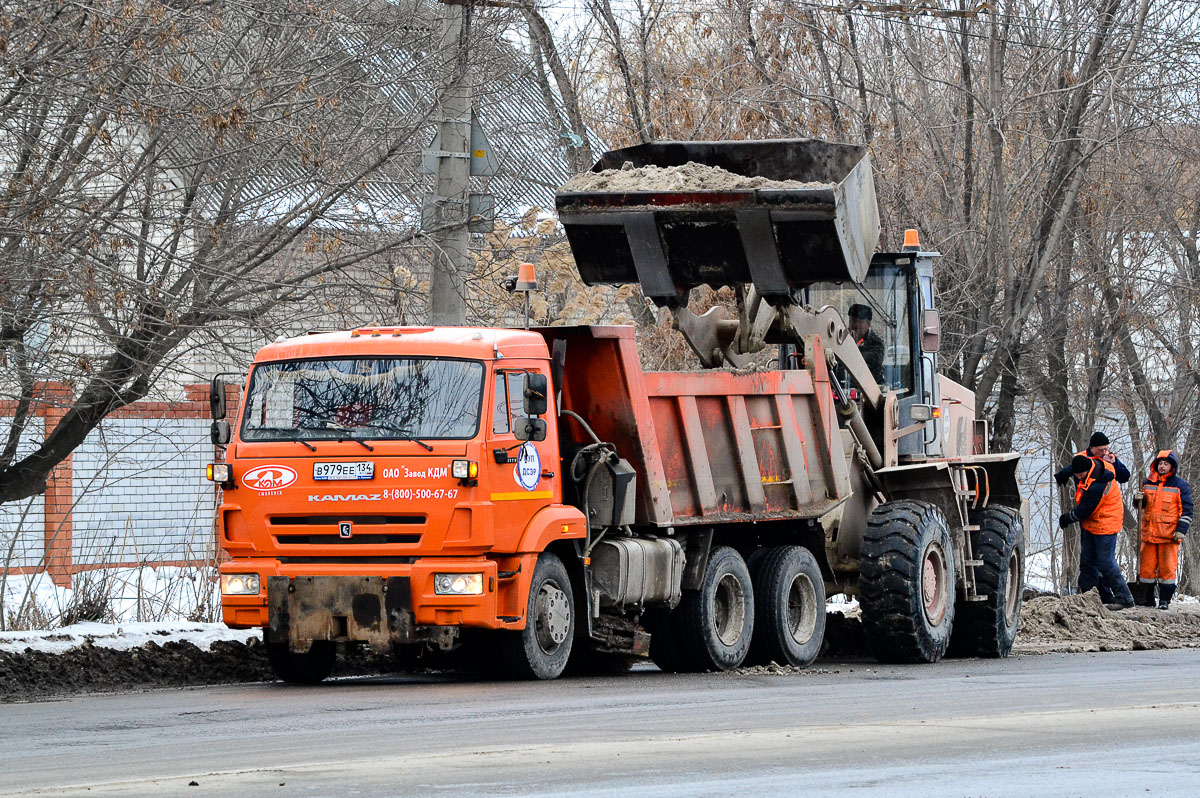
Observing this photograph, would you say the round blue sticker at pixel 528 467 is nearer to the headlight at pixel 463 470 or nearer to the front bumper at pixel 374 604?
the headlight at pixel 463 470

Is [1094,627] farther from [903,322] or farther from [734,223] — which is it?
[734,223]

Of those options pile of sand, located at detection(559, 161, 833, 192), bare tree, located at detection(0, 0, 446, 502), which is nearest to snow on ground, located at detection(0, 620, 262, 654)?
bare tree, located at detection(0, 0, 446, 502)

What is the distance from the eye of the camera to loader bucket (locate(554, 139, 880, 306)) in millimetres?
12984

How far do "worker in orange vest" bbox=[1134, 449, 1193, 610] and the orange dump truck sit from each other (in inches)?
218

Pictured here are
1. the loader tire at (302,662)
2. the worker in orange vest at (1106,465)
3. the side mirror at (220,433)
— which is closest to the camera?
the side mirror at (220,433)

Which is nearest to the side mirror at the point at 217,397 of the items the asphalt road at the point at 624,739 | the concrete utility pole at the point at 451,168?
the asphalt road at the point at 624,739

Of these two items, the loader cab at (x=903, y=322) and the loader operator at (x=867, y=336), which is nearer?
the loader cab at (x=903, y=322)

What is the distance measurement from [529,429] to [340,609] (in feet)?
5.61

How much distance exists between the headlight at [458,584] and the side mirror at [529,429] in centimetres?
101

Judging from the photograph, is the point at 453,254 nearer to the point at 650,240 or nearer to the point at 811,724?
the point at 650,240

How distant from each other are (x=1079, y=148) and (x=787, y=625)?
953 cm

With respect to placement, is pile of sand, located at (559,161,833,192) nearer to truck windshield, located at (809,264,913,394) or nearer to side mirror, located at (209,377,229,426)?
truck windshield, located at (809,264,913,394)

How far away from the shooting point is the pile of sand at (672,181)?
13102mm

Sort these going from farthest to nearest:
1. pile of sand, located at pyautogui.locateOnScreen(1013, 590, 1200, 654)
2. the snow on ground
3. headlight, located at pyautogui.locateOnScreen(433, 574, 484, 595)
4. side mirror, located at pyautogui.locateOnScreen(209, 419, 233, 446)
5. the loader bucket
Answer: pile of sand, located at pyautogui.locateOnScreen(1013, 590, 1200, 654) → the loader bucket → the snow on ground → side mirror, located at pyautogui.locateOnScreen(209, 419, 233, 446) → headlight, located at pyautogui.locateOnScreen(433, 574, 484, 595)
